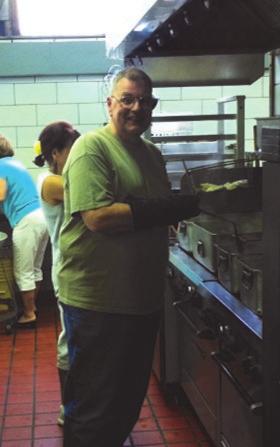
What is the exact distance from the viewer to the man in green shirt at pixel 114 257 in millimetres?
1858

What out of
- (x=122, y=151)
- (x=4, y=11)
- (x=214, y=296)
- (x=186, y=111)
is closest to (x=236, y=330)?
(x=214, y=296)

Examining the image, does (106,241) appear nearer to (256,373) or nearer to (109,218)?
(109,218)

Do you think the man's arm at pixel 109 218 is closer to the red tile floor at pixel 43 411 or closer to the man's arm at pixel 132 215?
the man's arm at pixel 132 215

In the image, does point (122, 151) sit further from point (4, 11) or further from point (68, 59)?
point (4, 11)

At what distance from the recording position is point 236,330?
185 centimetres

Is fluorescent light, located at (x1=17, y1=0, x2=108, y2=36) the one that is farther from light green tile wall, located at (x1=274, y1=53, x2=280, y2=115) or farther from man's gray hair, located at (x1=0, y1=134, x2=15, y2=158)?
light green tile wall, located at (x1=274, y1=53, x2=280, y2=115)

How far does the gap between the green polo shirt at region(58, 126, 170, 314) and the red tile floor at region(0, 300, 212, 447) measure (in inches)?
36.0

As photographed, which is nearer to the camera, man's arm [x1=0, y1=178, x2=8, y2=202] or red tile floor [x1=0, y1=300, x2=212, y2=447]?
red tile floor [x1=0, y1=300, x2=212, y2=447]

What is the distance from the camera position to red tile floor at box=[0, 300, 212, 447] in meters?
2.61

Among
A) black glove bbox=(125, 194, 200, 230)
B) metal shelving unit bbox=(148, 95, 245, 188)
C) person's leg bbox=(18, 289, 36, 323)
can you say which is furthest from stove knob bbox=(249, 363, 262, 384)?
person's leg bbox=(18, 289, 36, 323)

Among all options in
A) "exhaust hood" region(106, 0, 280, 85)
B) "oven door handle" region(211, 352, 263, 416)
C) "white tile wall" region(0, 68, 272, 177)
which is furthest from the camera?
"white tile wall" region(0, 68, 272, 177)

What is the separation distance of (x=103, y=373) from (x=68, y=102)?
2862 mm

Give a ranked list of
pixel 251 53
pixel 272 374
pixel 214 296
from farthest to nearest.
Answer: pixel 251 53 → pixel 214 296 → pixel 272 374

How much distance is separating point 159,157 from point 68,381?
34.5 inches
